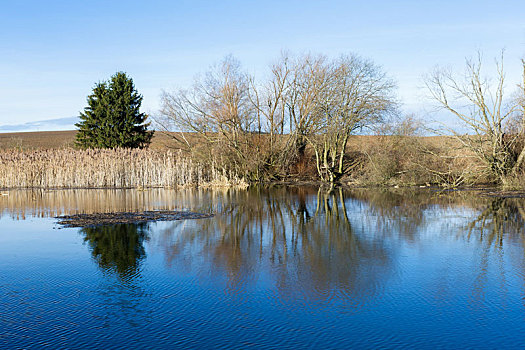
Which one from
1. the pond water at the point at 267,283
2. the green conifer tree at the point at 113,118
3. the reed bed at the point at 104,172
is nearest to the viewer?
the pond water at the point at 267,283

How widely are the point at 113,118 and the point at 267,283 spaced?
113 feet

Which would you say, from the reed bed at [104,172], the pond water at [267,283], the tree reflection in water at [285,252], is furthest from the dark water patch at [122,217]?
the reed bed at [104,172]

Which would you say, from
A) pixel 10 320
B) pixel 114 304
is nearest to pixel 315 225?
pixel 114 304

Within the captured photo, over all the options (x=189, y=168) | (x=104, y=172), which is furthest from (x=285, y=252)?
(x=104, y=172)

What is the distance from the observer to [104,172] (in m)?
25.6

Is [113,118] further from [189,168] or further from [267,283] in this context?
[267,283]

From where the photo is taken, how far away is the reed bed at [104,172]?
2533 centimetres

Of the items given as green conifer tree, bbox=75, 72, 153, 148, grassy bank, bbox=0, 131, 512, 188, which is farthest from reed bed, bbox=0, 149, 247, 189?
green conifer tree, bbox=75, 72, 153, 148

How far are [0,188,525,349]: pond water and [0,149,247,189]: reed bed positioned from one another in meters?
13.4

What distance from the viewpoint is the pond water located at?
466 centimetres

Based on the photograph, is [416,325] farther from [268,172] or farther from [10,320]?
[268,172]

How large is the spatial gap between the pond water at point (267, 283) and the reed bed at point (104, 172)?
13.4m

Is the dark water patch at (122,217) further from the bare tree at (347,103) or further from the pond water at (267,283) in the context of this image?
the bare tree at (347,103)

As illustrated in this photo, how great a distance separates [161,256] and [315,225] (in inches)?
170
